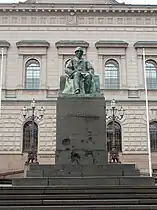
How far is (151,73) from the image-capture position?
3250cm

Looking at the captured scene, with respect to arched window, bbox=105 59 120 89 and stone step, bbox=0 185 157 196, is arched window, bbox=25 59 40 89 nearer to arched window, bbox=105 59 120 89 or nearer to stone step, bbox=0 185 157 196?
arched window, bbox=105 59 120 89

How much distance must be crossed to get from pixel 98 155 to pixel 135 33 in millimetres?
22309

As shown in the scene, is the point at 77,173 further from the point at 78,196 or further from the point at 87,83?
the point at 87,83

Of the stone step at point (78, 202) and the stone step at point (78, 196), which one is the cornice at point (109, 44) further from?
the stone step at point (78, 202)

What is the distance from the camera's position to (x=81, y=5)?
107ft

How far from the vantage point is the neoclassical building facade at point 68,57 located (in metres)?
30.2

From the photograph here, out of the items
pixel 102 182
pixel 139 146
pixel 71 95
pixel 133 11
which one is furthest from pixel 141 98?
pixel 102 182

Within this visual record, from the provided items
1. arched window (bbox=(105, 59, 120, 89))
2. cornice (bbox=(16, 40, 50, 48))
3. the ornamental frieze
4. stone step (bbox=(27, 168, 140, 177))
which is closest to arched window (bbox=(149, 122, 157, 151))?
arched window (bbox=(105, 59, 120, 89))

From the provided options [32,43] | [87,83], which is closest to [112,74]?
[32,43]

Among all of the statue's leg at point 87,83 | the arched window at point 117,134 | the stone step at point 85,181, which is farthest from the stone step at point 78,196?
the arched window at point 117,134

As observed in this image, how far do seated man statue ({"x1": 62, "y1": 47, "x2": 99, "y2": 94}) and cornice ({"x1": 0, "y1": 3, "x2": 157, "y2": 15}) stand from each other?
63.7 feet

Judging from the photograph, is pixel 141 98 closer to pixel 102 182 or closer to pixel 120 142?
pixel 120 142

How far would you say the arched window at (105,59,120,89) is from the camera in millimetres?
31969

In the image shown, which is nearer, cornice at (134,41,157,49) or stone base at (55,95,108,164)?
stone base at (55,95,108,164)
